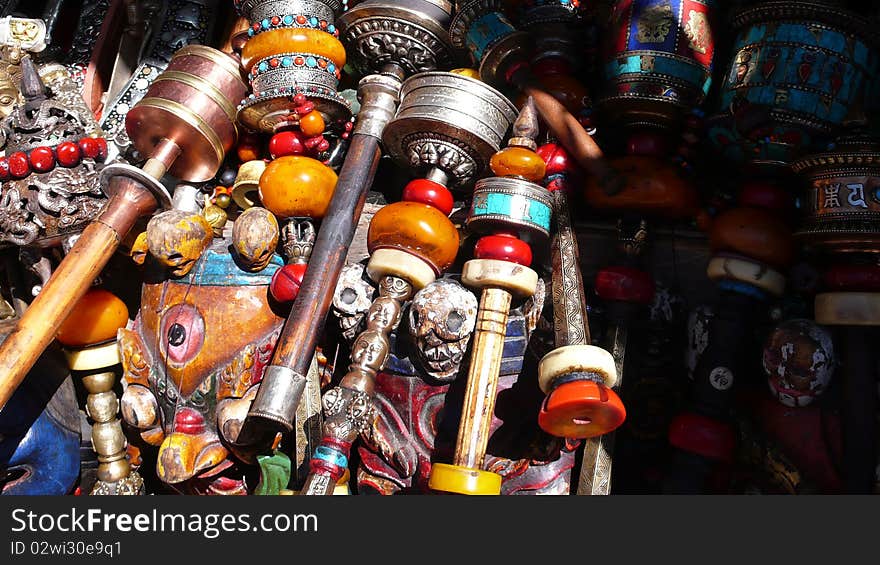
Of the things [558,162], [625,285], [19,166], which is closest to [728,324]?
[625,285]

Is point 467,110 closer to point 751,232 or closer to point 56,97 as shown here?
point 751,232

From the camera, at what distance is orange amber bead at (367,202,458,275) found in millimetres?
2316

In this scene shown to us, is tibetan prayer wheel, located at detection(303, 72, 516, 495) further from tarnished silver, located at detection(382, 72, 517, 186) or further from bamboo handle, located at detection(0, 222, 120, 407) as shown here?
bamboo handle, located at detection(0, 222, 120, 407)

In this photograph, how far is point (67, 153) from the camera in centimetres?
250

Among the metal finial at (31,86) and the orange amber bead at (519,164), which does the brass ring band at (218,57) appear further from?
the orange amber bead at (519,164)

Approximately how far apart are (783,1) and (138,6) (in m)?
2.19

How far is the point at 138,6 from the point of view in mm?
3244

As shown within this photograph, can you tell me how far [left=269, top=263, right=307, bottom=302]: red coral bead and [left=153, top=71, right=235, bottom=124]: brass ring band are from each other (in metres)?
0.56

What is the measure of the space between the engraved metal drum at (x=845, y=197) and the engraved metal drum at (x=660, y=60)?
39cm

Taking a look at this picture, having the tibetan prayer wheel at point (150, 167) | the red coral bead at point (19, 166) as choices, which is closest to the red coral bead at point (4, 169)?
the red coral bead at point (19, 166)

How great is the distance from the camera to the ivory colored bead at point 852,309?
2012 mm

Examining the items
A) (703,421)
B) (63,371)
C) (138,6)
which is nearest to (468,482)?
(703,421)

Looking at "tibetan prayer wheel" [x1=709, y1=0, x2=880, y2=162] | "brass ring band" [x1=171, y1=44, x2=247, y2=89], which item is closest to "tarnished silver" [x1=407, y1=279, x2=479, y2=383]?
"tibetan prayer wheel" [x1=709, y1=0, x2=880, y2=162]

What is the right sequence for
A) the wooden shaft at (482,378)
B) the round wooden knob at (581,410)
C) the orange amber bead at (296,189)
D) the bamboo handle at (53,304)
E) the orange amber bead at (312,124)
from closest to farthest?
the round wooden knob at (581,410), the wooden shaft at (482,378), the bamboo handle at (53,304), the orange amber bead at (296,189), the orange amber bead at (312,124)
